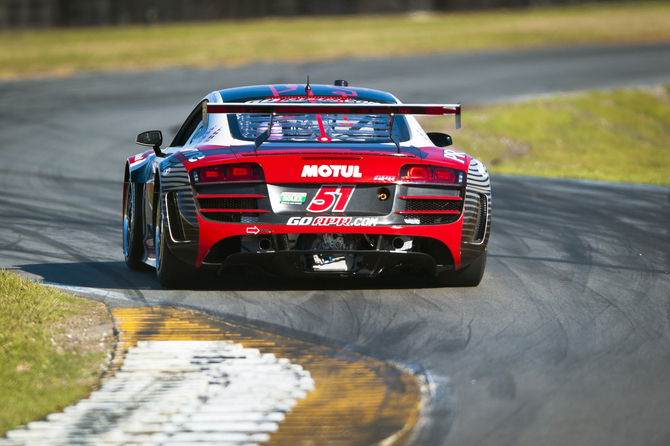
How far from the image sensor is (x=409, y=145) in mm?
5910

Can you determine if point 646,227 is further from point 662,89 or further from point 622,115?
point 662,89

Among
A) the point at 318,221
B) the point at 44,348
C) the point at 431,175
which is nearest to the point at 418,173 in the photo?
the point at 431,175

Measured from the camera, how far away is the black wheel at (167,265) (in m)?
5.77

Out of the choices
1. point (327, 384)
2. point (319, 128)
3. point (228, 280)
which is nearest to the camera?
point (327, 384)

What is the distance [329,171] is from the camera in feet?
18.0

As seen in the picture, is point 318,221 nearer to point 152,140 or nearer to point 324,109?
point 324,109

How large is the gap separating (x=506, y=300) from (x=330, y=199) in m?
1.23

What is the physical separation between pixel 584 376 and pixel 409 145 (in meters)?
2.04

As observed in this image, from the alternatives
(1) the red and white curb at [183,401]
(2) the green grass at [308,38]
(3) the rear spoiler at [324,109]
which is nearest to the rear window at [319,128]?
(3) the rear spoiler at [324,109]

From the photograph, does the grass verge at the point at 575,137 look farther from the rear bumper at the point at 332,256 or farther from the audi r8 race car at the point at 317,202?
the rear bumper at the point at 332,256

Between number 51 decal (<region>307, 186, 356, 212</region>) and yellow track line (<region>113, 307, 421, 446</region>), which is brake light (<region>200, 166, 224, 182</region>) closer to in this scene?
number 51 decal (<region>307, 186, 356, 212</region>)

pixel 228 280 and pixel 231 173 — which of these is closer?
pixel 231 173

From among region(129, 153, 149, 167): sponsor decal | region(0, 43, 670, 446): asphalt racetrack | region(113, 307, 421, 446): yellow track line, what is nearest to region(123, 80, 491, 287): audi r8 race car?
region(0, 43, 670, 446): asphalt racetrack

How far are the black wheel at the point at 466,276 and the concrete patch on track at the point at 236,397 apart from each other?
1.60 metres
